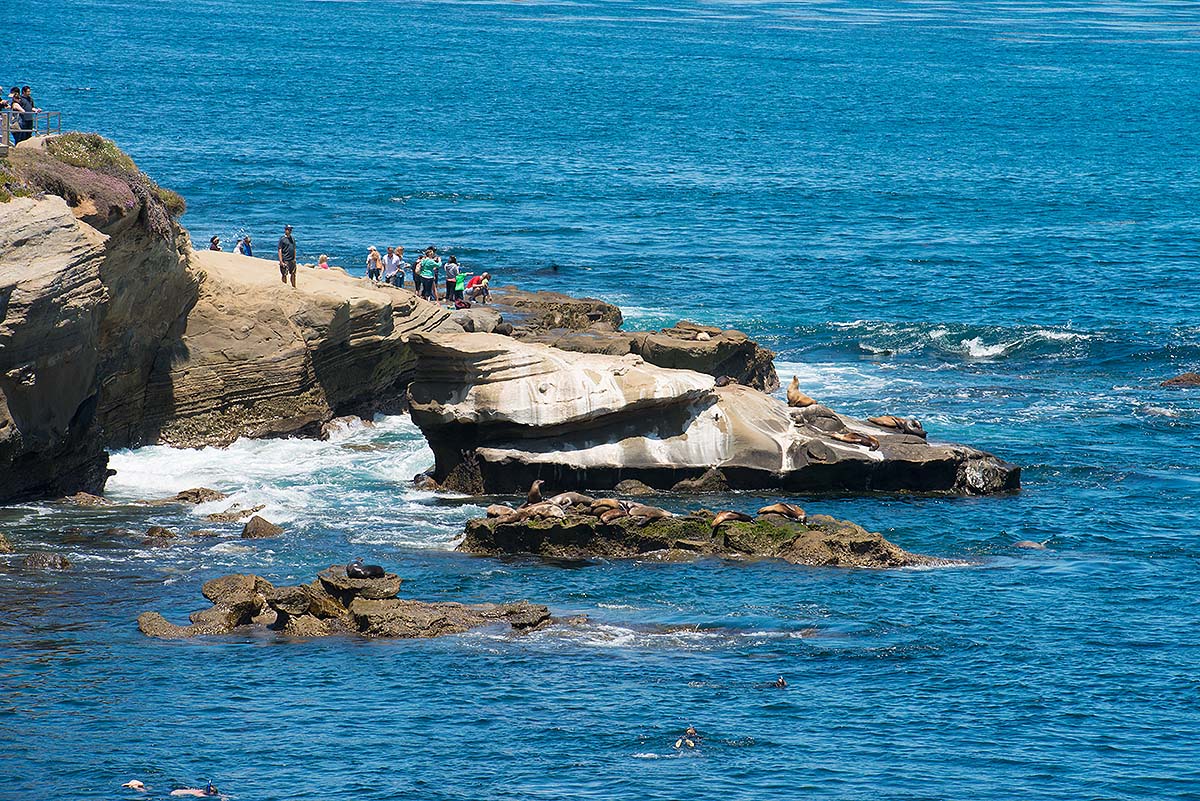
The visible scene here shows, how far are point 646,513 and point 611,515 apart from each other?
102 centimetres

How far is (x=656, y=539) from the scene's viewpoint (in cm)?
4462

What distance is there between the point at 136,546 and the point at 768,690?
1814cm

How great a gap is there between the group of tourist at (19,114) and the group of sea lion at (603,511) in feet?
68.4

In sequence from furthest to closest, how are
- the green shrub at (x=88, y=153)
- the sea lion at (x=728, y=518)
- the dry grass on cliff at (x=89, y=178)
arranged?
1. the green shrub at (x=88, y=153)
2. the dry grass on cliff at (x=89, y=178)
3. the sea lion at (x=728, y=518)

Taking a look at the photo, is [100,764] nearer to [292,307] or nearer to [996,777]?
[996,777]

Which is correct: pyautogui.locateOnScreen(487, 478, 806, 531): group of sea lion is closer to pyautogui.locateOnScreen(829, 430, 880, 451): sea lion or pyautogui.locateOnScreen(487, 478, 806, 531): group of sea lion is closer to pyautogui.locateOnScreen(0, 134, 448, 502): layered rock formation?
pyautogui.locateOnScreen(829, 430, 880, 451): sea lion

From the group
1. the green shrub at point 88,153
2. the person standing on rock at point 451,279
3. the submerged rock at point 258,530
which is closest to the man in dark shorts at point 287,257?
the green shrub at point 88,153

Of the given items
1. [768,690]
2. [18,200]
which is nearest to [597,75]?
[18,200]

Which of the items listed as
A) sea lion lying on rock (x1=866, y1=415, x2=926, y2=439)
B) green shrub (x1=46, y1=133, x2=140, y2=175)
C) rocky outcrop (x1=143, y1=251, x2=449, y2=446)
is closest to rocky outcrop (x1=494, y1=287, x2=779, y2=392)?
rocky outcrop (x1=143, y1=251, x2=449, y2=446)

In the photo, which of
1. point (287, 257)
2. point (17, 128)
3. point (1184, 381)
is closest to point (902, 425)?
point (1184, 381)

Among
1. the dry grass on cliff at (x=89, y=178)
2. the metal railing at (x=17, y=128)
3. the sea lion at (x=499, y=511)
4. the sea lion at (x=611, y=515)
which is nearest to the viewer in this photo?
the sea lion at (x=611, y=515)

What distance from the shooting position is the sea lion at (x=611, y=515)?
44759 mm

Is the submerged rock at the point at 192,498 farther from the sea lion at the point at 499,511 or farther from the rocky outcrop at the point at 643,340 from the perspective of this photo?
the rocky outcrop at the point at 643,340

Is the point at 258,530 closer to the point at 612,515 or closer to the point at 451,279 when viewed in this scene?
the point at 612,515
